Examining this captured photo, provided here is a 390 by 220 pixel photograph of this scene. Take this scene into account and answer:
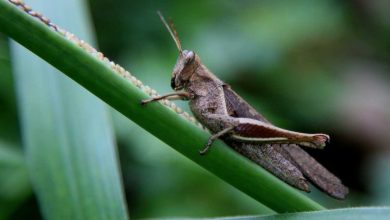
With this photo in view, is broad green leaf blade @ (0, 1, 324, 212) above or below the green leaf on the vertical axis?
above

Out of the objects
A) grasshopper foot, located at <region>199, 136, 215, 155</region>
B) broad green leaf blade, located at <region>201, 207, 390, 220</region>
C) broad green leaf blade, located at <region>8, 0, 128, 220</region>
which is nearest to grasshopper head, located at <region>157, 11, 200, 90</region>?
broad green leaf blade, located at <region>8, 0, 128, 220</region>

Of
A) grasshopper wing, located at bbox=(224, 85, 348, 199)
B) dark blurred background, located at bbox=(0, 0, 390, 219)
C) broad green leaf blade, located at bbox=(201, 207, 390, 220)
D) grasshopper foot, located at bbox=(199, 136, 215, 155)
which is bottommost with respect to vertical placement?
broad green leaf blade, located at bbox=(201, 207, 390, 220)

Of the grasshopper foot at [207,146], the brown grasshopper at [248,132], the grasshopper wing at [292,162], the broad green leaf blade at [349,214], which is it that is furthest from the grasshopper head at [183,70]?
the broad green leaf blade at [349,214]

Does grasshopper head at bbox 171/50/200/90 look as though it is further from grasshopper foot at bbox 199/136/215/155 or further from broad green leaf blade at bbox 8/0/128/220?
grasshopper foot at bbox 199/136/215/155

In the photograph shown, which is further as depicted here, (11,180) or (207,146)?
(11,180)

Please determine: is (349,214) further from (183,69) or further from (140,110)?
(183,69)

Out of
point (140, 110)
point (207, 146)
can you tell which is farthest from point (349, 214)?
point (140, 110)
